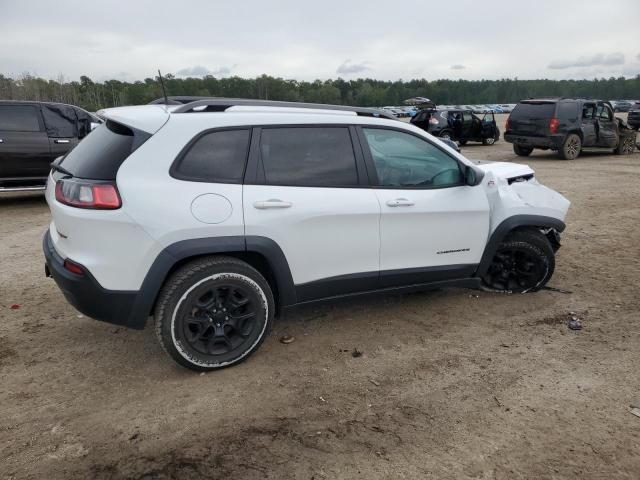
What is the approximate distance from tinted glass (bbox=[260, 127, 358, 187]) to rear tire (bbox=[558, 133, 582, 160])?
42.2ft

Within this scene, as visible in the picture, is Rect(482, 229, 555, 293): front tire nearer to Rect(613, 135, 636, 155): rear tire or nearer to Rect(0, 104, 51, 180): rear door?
Rect(0, 104, 51, 180): rear door

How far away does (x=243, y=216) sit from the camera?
10.6 feet

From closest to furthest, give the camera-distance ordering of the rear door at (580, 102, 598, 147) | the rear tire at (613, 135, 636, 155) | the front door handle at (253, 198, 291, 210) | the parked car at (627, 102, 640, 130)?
the front door handle at (253, 198, 291, 210) < the rear door at (580, 102, 598, 147) < the rear tire at (613, 135, 636, 155) < the parked car at (627, 102, 640, 130)

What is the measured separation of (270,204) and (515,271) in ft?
8.63

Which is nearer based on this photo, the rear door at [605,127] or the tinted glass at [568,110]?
the tinted glass at [568,110]

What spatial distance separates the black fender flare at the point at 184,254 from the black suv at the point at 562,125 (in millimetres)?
13162

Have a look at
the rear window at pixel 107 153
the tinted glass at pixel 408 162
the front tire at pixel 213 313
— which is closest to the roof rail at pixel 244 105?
the tinted glass at pixel 408 162

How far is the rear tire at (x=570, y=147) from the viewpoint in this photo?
14398mm

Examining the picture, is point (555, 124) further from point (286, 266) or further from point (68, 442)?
point (68, 442)

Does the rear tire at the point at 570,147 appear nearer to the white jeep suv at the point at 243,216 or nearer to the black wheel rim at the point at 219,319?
the white jeep suv at the point at 243,216

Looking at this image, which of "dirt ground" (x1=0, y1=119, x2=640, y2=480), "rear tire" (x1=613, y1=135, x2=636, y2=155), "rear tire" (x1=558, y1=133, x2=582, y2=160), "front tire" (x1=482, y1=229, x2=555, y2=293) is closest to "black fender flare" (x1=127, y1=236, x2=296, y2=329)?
"dirt ground" (x1=0, y1=119, x2=640, y2=480)

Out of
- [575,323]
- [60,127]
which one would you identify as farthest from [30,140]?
[575,323]

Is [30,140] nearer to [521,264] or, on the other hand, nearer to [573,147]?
[521,264]

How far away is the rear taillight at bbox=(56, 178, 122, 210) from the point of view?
116 inches
